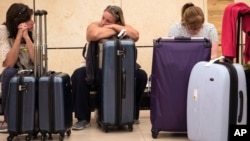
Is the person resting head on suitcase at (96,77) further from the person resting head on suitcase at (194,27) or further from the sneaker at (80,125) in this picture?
the person resting head on suitcase at (194,27)

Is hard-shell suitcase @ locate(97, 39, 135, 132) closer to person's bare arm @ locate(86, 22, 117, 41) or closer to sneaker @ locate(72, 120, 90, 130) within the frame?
person's bare arm @ locate(86, 22, 117, 41)

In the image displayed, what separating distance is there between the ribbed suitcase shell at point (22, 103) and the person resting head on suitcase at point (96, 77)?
1.95 feet

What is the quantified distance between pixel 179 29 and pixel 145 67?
1289 mm

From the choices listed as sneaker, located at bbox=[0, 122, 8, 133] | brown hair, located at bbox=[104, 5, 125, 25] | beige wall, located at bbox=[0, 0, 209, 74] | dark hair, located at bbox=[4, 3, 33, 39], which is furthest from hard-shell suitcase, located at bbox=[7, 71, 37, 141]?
beige wall, located at bbox=[0, 0, 209, 74]

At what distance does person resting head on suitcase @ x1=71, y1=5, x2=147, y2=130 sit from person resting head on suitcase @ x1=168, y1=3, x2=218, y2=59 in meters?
0.36

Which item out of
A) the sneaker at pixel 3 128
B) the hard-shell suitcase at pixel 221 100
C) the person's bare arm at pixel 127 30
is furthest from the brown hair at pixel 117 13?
the sneaker at pixel 3 128

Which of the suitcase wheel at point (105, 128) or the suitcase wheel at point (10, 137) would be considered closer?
the suitcase wheel at point (10, 137)

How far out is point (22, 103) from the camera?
292cm

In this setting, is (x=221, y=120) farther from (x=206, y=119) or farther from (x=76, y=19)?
(x=76, y=19)

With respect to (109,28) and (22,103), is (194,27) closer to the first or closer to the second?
(109,28)

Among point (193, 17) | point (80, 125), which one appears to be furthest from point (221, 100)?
point (80, 125)

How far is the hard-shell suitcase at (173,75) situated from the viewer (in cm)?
303

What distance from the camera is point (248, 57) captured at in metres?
3.14

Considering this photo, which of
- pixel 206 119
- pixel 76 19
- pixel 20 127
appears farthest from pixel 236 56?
pixel 76 19
